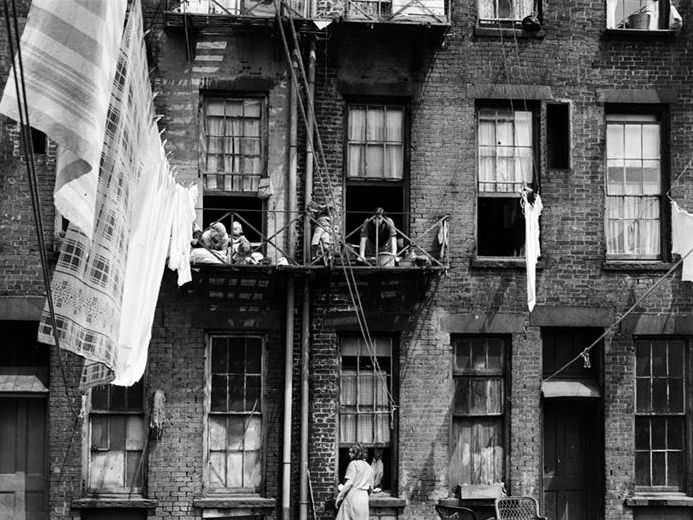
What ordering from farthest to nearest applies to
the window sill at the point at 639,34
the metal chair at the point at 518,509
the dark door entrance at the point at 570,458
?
the window sill at the point at 639,34
the dark door entrance at the point at 570,458
the metal chair at the point at 518,509

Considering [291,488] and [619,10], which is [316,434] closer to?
[291,488]

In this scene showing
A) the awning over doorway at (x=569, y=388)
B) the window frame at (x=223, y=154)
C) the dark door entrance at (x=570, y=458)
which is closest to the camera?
the window frame at (x=223, y=154)

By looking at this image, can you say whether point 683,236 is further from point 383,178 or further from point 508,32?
point 383,178

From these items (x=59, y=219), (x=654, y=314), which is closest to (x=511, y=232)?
(x=654, y=314)

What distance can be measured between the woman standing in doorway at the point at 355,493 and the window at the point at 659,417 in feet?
15.0

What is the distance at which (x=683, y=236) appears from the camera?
18.1m

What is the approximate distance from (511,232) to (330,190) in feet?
10.0

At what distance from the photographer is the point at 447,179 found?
1812 centimetres

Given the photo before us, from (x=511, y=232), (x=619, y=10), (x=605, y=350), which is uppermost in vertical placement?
(x=619, y=10)

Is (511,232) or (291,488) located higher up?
(511,232)

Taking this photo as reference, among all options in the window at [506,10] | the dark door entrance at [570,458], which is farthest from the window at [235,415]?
the window at [506,10]

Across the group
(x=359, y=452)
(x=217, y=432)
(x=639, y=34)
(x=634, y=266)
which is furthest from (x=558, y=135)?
(x=217, y=432)

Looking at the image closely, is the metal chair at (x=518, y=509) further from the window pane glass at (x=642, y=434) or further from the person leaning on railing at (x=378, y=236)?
the person leaning on railing at (x=378, y=236)

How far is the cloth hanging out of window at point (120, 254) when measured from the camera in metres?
11.4
